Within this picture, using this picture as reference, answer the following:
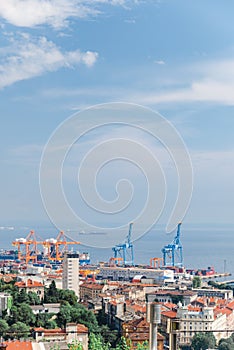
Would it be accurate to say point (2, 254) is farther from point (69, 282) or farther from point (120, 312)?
point (120, 312)

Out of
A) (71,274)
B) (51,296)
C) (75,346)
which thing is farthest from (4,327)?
(71,274)

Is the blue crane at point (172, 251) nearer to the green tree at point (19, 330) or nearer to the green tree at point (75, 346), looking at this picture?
the green tree at point (19, 330)

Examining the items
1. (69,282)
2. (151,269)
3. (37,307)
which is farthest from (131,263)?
(37,307)

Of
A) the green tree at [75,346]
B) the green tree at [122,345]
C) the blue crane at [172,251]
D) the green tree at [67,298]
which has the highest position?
the blue crane at [172,251]

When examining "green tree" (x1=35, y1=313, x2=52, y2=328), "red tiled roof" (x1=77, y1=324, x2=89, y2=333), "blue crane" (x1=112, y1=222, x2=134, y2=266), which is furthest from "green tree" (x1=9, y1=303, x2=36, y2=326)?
"blue crane" (x1=112, y1=222, x2=134, y2=266)

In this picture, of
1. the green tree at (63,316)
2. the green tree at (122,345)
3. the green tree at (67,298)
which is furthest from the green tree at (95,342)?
the green tree at (67,298)

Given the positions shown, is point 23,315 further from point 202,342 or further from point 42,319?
point 202,342

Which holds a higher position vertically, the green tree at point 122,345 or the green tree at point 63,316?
the green tree at point 63,316
